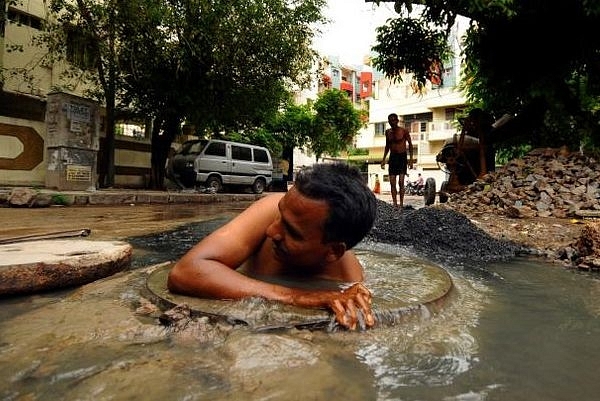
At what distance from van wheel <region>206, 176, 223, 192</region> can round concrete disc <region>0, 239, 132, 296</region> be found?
39.3 ft

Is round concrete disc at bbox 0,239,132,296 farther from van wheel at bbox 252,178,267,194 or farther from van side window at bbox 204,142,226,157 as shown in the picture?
van wheel at bbox 252,178,267,194

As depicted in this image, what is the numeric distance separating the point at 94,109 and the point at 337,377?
11899 millimetres

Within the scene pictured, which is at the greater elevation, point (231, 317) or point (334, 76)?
point (334, 76)

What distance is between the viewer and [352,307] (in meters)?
1.88

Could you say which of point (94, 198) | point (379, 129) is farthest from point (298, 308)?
point (379, 129)

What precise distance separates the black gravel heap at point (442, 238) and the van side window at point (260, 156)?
12.3 meters

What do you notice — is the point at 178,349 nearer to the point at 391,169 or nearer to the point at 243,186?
the point at 391,169

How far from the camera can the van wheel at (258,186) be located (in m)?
17.5

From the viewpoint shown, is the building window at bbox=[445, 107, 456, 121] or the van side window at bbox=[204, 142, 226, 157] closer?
the van side window at bbox=[204, 142, 226, 157]

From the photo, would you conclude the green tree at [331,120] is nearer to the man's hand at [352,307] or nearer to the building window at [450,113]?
the building window at [450,113]

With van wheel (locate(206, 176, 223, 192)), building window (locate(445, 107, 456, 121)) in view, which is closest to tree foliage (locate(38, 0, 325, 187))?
van wheel (locate(206, 176, 223, 192))

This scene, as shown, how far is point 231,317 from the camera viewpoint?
1786 millimetres

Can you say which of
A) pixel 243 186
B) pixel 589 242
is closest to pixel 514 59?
pixel 589 242

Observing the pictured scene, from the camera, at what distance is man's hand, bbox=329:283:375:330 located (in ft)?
6.01
